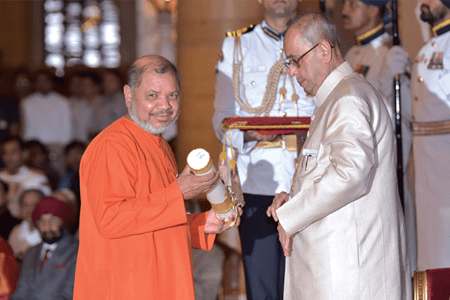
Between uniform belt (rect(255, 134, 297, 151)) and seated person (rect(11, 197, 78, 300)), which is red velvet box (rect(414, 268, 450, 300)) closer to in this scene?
uniform belt (rect(255, 134, 297, 151))

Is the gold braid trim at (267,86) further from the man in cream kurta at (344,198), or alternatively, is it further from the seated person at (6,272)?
the seated person at (6,272)

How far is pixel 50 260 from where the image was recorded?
15.4ft

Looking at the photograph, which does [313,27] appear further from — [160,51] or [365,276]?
[160,51]

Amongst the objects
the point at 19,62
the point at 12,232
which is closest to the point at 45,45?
the point at 19,62

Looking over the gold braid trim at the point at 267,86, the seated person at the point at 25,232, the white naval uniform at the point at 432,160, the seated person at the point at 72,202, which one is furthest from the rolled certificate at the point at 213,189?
the seated person at the point at 25,232

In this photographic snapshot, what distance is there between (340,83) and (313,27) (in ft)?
0.97

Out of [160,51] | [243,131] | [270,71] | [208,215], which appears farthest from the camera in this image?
[160,51]

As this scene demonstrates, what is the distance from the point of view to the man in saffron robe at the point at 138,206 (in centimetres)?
245

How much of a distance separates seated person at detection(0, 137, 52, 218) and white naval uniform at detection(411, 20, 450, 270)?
447 cm

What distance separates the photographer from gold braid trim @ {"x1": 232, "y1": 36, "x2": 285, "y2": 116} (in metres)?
3.53

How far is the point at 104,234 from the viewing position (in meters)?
2.44

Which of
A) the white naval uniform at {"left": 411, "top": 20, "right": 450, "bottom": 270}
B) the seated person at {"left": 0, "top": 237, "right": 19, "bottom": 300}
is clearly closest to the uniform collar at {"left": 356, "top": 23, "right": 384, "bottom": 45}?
the white naval uniform at {"left": 411, "top": 20, "right": 450, "bottom": 270}

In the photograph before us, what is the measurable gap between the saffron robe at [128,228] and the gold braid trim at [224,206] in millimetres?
216

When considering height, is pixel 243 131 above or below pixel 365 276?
above
